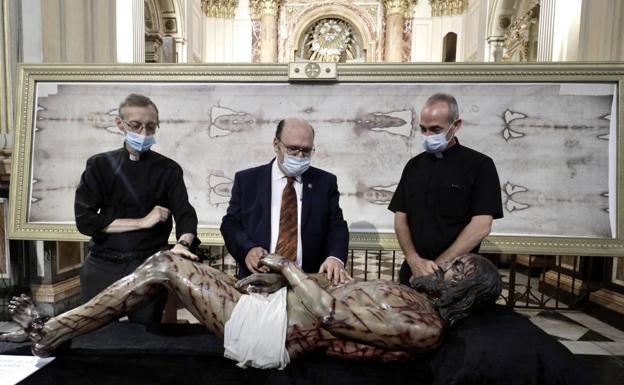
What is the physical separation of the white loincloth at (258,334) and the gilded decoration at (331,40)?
1376cm

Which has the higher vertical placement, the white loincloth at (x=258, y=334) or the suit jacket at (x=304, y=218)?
the suit jacket at (x=304, y=218)

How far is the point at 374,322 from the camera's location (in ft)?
5.34

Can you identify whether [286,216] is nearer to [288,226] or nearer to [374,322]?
[288,226]

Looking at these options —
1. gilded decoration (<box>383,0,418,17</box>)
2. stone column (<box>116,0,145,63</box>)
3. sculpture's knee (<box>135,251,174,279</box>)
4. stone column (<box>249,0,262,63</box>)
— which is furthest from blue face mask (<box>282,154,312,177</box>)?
gilded decoration (<box>383,0,418,17</box>)

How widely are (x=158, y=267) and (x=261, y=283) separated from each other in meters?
0.53

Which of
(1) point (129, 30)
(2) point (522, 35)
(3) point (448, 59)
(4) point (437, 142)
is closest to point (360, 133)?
(4) point (437, 142)

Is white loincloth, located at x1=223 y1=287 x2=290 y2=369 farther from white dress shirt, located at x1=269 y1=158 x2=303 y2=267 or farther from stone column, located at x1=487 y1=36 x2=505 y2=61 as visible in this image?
stone column, located at x1=487 y1=36 x2=505 y2=61

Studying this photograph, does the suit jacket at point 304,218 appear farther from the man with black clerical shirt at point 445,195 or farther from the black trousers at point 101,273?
the black trousers at point 101,273

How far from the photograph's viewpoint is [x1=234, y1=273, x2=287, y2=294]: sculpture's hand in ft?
5.91

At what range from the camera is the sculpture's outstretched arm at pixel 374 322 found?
5.33ft

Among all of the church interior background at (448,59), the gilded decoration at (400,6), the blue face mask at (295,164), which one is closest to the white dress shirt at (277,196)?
the blue face mask at (295,164)

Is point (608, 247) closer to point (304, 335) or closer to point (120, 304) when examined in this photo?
point (304, 335)

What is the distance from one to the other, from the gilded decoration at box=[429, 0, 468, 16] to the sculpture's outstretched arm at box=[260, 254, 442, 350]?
44.7ft

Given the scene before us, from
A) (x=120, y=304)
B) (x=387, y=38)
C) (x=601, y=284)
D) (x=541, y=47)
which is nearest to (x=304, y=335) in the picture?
(x=120, y=304)
